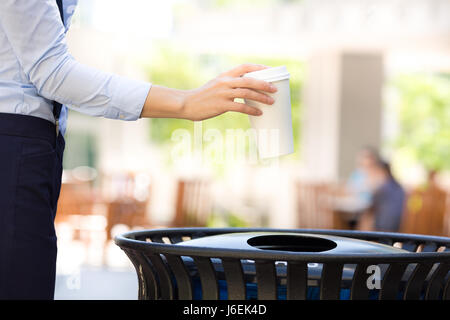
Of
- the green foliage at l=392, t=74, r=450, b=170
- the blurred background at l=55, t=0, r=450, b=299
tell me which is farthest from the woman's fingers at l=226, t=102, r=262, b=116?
the green foliage at l=392, t=74, r=450, b=170

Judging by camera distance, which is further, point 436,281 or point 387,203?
point 387,203

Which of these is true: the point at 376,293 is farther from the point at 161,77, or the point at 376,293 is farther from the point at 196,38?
the point at 161,77

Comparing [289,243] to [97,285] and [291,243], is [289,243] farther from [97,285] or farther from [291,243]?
[97,285]

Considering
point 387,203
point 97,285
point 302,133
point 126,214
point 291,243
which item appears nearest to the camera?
point 291,243

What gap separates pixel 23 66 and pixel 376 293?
56 cm

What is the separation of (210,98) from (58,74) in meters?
0.21

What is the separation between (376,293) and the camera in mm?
799

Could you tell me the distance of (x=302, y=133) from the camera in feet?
28.8

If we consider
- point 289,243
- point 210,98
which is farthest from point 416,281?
point 210,98

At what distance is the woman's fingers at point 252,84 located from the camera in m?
0.85

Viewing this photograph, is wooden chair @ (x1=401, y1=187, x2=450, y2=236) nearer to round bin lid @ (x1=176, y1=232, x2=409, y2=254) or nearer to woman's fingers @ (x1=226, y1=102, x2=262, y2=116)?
round bin lid @ (x1=176, y1=232, x2=409, y2=254)

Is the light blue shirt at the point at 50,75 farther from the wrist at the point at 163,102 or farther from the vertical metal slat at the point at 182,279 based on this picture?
the vertical metal slat at the point at 182,279

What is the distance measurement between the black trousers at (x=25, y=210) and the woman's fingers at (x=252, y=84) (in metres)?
0.27

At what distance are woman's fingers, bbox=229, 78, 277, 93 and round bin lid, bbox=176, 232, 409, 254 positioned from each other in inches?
8.5
